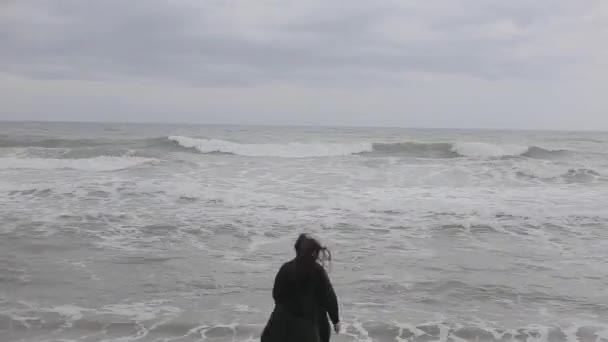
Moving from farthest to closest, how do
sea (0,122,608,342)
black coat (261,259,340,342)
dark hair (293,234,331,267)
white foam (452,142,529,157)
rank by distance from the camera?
white foam (452,142,529,157) < sea (0,122,608,342) < black coat (261,259,340,342) < dark hair (293,234,331,267)

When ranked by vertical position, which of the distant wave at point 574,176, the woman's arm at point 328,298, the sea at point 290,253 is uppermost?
the woman's arm at point 328,298

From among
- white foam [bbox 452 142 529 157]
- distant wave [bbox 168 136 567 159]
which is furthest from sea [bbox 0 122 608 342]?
white foam [bbox 452 142 529 157]

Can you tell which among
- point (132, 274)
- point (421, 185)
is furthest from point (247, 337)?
point (421, 185)

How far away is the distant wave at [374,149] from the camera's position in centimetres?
2984

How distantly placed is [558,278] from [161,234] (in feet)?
21.3

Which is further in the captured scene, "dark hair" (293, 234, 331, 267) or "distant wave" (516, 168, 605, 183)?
"distant wave" (516, 168, 605, 183)

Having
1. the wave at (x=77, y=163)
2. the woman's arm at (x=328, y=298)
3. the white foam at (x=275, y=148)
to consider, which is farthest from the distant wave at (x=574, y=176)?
the woman's arm at (x=328, y=298)

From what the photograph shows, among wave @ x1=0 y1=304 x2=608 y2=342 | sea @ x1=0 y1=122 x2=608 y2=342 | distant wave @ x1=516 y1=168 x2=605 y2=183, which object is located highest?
distant wave @ x1=516 y1=168 x2=605 y2=183

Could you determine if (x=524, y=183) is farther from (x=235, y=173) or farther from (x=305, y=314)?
(x=305, y=314)

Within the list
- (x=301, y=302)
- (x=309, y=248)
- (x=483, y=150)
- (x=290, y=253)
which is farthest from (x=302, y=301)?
(x=483, y=150)

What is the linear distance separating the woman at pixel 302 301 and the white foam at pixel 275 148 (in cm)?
2573

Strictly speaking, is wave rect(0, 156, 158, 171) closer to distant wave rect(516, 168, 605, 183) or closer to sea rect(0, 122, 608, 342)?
sea rect(0, 122, 608, 342)

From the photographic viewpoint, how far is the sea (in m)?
5.95

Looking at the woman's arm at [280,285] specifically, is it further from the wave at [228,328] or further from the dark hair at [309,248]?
the wave at [228,328]
